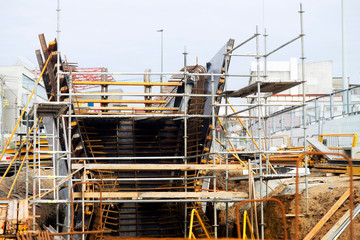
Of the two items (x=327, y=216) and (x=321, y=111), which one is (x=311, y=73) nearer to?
(x=321, y=111)

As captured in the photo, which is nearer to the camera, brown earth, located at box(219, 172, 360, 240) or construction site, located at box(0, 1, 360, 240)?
brown earth, located at box(219, 172, 360, 240)

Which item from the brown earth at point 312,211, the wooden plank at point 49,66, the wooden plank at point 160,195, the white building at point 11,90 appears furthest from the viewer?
the white building at point 11,90

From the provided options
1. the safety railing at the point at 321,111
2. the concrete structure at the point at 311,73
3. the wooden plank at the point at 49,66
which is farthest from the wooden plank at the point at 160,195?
the concrete structure at the point at 311,73

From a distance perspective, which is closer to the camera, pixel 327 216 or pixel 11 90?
pixel 327 216

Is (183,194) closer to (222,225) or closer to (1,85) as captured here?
(222,225)

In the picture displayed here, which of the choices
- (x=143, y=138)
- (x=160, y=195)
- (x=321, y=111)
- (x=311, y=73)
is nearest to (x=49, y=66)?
(x=143, y=138)

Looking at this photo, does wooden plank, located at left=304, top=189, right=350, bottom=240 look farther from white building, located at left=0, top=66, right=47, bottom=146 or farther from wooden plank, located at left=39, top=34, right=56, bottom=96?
white building, located at left=0, top=66, right=47, bottom=146

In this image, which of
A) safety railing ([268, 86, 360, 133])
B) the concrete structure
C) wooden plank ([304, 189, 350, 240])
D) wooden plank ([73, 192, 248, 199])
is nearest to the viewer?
wooden plank ([304, 189, 350, 240])

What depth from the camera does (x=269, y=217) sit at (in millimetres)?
14570

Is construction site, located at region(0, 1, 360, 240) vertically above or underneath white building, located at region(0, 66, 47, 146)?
underneath

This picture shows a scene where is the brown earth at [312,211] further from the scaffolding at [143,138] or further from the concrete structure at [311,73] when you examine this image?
the concrete structure at [311,73]

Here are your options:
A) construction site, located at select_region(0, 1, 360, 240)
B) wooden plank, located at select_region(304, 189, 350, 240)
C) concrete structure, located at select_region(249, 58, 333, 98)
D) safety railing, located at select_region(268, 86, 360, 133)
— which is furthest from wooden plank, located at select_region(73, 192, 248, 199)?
concrete structure, located at select_region(249, 58, 333, 98)

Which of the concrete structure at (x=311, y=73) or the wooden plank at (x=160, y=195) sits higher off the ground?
the concrete structure at (x=311, y=73)

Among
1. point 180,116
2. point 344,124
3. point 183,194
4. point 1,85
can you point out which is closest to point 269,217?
point 183,194
